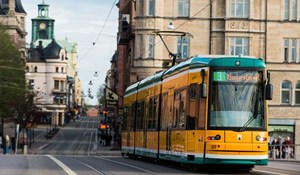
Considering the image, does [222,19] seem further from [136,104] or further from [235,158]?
[235,158]

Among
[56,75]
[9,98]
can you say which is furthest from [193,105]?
[56,75]

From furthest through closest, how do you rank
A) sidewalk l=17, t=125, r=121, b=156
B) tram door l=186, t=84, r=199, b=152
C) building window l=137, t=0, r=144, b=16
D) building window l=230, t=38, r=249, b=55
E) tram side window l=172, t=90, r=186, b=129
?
1. building window l=230, t=38, r=249, b=55
2. building window l=137, t=0, r=144, b=16
3. sidewalk l=17, t=125, r=121, b=156
4. tram side window l=172, t=90, r=186, b=129
5. tram door l=186, t=84, r=199, b=152

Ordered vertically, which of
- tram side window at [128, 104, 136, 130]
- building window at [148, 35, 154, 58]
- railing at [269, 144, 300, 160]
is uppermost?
building window at [148, 35, 154, 58]

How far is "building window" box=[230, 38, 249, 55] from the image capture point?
234 feet

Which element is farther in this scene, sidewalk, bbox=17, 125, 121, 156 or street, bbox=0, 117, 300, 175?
sidewalk, bbox=17, 125, 121, 156

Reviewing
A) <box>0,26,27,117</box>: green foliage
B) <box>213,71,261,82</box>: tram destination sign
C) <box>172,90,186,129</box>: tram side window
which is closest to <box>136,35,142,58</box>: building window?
<box>0,26,27,117</box>: green foliage

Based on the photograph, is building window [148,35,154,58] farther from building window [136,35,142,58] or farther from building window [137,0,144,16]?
building window [137,0,144,16]

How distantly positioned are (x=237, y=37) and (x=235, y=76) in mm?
46660

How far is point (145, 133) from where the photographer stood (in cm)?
3494

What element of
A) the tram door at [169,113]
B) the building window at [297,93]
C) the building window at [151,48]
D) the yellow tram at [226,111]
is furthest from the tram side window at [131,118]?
the building window at [297,93]

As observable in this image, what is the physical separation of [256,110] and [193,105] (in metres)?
2.15

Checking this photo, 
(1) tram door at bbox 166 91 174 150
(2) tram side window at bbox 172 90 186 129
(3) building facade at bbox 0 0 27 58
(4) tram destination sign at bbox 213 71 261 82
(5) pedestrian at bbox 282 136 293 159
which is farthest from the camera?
(3) building facade at bbox 0 0 27 58

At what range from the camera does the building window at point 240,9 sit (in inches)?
2803

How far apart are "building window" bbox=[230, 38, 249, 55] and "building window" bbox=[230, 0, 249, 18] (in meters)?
1.97
